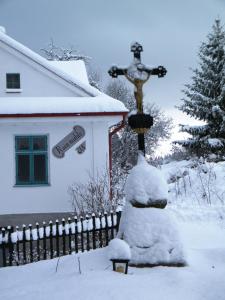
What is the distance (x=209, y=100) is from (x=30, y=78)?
11.7m

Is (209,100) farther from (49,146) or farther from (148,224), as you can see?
(148,224)

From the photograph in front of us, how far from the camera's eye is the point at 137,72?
23.2 ft

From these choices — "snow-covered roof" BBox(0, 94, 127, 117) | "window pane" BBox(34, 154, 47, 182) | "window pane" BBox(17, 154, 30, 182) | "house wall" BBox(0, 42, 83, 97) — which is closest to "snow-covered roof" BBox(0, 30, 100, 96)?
"house wall" BBox(0, 42, 83, 97)

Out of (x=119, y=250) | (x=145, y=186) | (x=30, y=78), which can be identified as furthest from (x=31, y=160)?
(x=119, y=250)

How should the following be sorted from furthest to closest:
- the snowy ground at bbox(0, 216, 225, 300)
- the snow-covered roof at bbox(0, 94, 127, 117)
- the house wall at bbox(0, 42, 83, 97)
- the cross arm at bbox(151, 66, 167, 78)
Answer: the house wall at bbox(0, 42, 83, 97) → the snow-covered roof at bbox(0, 94, 127, 117) → the cross arm at bbox(151, 66, 167, 78) → the snowy ground at bbox(0, 216, 225, 300)

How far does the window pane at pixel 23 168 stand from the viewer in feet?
39.0

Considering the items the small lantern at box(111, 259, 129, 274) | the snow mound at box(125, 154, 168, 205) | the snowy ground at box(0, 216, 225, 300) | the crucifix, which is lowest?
the snowy ground at box(0, 216, 225, 300)

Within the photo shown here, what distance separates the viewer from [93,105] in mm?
11750

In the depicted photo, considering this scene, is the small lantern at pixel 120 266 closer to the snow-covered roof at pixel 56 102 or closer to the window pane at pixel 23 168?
the snow-covered roof at pixel 56 102

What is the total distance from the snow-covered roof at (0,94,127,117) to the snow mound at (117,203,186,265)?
5.37 m

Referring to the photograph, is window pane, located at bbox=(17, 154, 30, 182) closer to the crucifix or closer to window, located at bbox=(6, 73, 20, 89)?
window, located at bbox=(6, 73, 20, 89)

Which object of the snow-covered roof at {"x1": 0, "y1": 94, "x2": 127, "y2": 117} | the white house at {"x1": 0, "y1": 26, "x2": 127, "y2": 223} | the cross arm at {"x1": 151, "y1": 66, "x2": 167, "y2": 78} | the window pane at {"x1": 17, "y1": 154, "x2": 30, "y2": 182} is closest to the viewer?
the cross arm at {"x1": 151, "y1": 66, "x2": 167, "y2": 78}

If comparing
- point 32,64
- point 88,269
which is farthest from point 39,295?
point 32,64

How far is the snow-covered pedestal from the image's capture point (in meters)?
6.23
